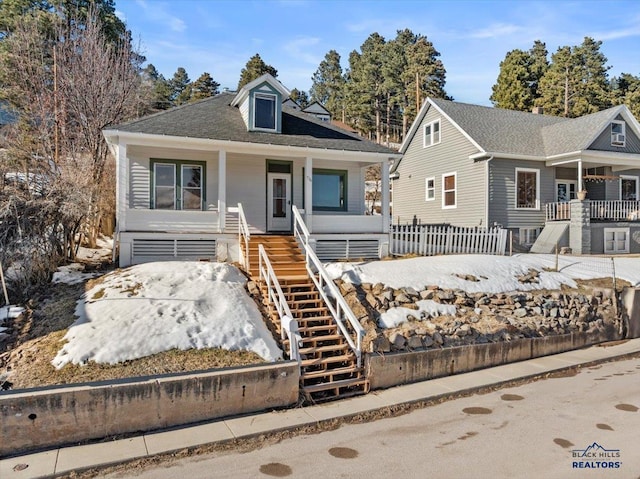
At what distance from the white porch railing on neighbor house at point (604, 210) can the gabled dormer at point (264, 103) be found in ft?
41.2

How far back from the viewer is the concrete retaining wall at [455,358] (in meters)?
7.15

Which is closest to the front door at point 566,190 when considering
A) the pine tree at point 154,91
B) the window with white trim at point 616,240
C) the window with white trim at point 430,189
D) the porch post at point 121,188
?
the window with white trim at point 616,240

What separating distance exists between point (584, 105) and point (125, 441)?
4273cm

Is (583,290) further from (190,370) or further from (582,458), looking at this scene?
(190,370)

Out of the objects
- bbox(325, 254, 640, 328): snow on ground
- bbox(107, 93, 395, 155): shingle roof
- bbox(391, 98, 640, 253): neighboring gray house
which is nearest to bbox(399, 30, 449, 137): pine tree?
bbox(391, 98, 640, 253): neighboring gray house

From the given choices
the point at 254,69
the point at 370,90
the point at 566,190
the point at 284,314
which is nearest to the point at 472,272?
the point at 284,314

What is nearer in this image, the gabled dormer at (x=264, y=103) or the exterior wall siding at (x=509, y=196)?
the gabled dormer at (x=264, y=103)

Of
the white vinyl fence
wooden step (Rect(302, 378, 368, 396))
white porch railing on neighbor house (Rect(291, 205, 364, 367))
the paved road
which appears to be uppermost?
the white vinyl fence

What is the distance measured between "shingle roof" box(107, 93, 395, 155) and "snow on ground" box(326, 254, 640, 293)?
13.6ft

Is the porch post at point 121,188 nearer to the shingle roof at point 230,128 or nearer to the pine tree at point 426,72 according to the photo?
the shingle roof at point 230,128

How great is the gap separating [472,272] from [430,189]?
11466 millimetres

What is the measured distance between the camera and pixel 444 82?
4625 cm

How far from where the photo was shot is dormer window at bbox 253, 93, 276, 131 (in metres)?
13.3

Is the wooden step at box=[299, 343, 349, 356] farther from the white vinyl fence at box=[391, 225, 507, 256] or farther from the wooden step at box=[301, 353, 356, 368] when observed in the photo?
the white vinyl fence at box=[391, 225, 507, 256]
